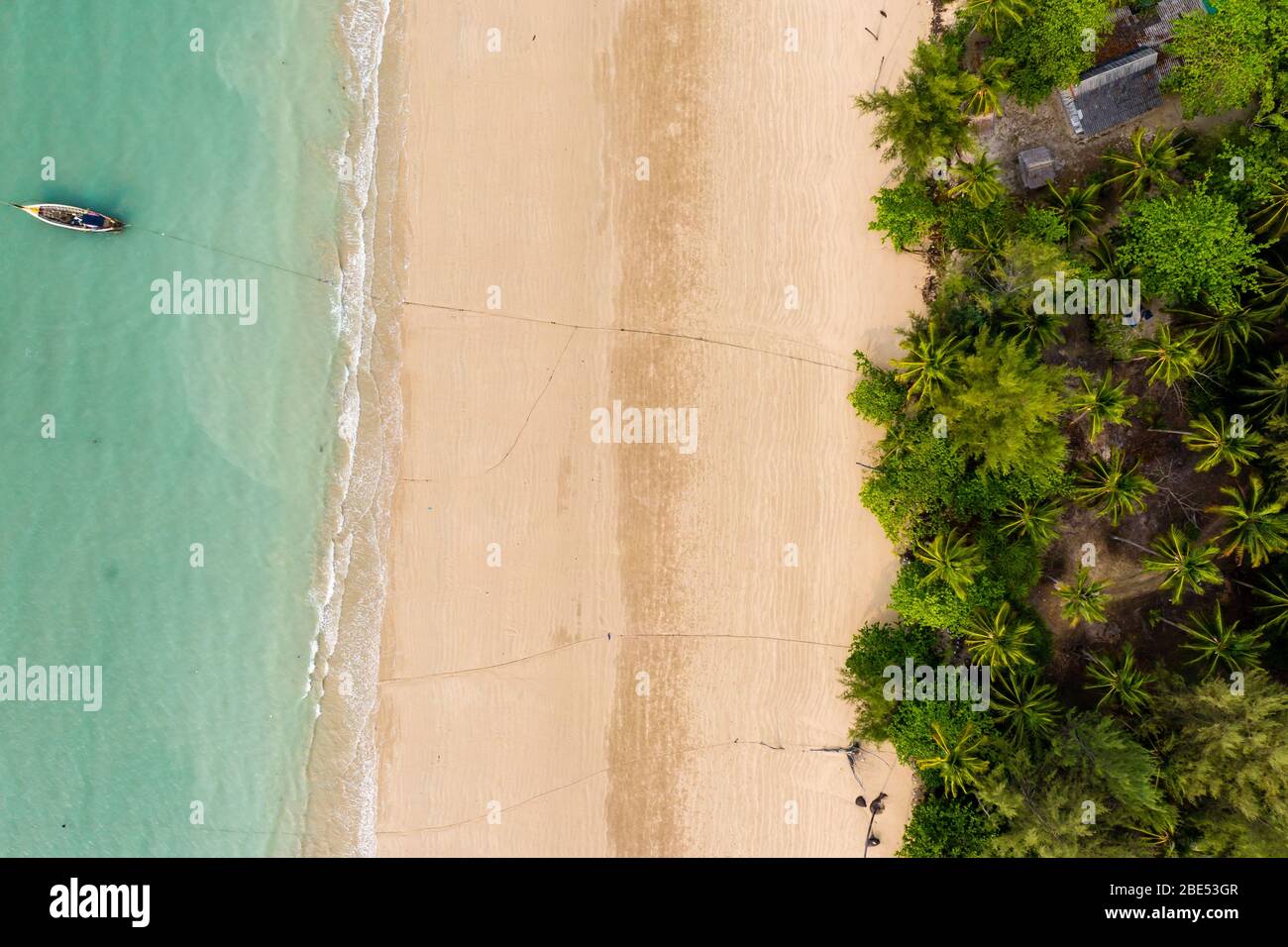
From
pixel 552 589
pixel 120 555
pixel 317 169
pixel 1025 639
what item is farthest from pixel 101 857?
pixel 1025 639

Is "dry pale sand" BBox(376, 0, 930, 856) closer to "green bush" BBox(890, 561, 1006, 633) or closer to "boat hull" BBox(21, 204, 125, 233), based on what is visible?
"green bush" BBox(890, 561, 1006, 633)

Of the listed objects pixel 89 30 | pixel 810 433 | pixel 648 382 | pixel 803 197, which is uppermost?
pixel 89 30

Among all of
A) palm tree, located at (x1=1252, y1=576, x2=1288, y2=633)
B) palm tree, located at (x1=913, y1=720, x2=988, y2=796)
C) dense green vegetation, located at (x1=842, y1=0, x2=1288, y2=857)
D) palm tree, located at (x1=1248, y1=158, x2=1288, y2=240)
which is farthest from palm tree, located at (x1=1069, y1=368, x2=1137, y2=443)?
palm tree, located at (x1=913, y1=720, x2=988, y2=796)

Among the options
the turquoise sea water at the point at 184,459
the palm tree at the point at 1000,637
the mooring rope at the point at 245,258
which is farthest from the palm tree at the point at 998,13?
the mooring rope at the point at 245,258

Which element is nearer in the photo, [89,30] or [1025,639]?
[1025,639]

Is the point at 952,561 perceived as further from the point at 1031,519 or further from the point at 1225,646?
the point at 1225,646
